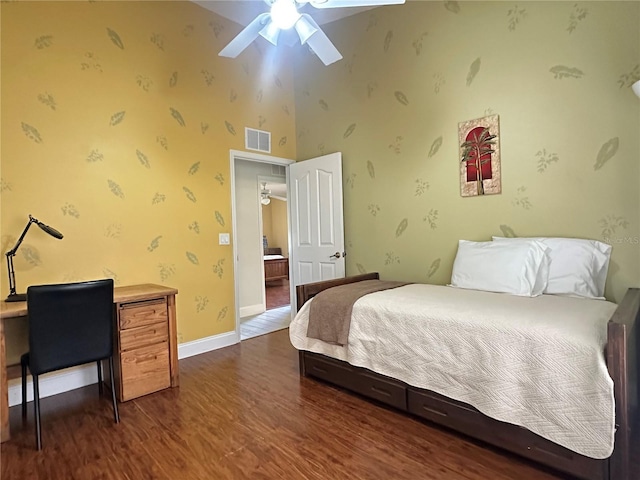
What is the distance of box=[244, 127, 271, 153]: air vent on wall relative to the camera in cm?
382

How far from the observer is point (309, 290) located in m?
2.71

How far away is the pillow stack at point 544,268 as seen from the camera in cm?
228

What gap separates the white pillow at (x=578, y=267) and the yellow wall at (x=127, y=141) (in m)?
2.90

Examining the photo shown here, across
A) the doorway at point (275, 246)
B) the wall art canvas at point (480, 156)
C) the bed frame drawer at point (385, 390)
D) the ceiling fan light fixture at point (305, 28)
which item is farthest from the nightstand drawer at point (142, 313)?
the doorway at point (275, 246)

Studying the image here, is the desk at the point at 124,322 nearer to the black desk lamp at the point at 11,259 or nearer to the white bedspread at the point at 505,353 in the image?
the black desk lamp at the point at 11,259

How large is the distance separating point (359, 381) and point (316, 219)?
2070 mm

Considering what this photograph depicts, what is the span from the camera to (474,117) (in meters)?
2.85

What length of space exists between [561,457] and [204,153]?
3.47 metres

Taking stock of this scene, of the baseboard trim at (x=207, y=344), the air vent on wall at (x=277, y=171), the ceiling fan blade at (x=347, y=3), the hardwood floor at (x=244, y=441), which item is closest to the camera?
the hardwood floor at (x=244, y=441)

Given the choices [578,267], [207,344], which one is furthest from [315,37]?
[207,344]

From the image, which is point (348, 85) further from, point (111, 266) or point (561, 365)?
point (561, 365)

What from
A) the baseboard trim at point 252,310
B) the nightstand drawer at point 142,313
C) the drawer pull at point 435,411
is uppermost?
the nightstand drawer at point 142,313

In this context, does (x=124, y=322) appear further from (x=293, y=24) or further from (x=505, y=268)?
(x=505, y=268)

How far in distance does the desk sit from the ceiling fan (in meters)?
1.88
